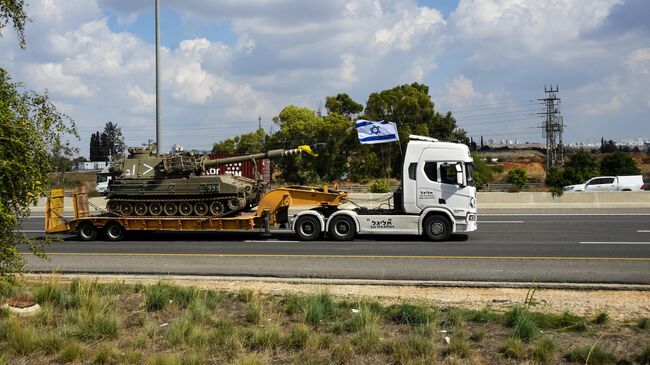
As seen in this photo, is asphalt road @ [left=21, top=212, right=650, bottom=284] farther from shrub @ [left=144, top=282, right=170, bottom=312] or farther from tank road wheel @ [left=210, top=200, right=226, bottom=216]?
shrub @ [left=144, top=282, right=170, bottom=312]

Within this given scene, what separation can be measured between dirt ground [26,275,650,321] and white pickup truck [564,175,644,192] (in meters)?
30.5

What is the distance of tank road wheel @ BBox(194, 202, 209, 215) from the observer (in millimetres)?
18925

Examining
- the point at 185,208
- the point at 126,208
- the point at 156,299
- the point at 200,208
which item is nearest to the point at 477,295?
the point at 156,299

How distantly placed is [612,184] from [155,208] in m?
29.9

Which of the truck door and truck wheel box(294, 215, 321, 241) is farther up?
the truck door

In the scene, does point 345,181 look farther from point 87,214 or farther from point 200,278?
point 200,278

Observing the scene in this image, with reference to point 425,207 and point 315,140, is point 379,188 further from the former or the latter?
point 315,140

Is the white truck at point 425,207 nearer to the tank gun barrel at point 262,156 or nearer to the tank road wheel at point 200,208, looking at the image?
the tank gun barrel at point 262,156

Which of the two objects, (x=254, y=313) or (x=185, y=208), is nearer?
(x=254, y=313)

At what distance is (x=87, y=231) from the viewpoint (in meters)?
19.1

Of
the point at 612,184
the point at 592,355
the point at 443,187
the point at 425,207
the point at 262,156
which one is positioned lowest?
the point at 592,355

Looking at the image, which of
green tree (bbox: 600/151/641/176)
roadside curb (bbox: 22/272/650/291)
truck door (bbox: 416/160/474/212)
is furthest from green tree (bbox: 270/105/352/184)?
roadside curb (bbox: 22/272/650/291)

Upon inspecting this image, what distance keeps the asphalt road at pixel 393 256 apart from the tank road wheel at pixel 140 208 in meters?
0.80

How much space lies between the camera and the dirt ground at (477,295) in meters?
8.88
